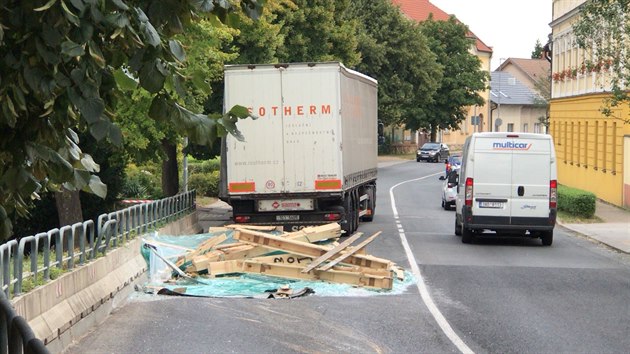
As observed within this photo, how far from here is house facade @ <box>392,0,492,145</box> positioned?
117m

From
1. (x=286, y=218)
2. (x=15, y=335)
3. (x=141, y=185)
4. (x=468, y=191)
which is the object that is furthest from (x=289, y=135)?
(x=15, y=335)

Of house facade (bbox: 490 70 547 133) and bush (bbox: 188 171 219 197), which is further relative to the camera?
house facade (bbox: 490 70 547 133)

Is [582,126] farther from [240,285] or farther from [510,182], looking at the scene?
[240,285]

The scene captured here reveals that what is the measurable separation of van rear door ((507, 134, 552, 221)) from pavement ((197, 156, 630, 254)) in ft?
7.82

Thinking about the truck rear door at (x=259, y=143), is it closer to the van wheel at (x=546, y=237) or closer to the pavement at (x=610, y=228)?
the van wheel at (x=546, y=237)

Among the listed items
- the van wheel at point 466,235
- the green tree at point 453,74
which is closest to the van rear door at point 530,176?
the van wheel at point 466,235

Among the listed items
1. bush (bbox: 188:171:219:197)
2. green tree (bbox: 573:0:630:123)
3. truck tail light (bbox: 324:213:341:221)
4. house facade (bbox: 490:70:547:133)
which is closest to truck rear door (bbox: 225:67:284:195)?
truck tail light (bbox: 324:213:341:221)

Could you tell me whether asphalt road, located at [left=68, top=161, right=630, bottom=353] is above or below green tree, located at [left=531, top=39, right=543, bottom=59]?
below

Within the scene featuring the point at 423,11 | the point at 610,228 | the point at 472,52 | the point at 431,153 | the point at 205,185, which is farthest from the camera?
the point at 423,11

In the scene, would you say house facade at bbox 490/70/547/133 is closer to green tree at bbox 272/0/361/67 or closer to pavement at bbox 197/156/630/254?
green tree at bbox 272/0/361/67

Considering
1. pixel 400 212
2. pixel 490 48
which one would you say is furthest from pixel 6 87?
pixel 490 48

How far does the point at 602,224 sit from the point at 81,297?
858 inches

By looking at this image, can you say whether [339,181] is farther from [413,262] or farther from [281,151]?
[413,262]

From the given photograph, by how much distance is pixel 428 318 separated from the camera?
1214 cm
